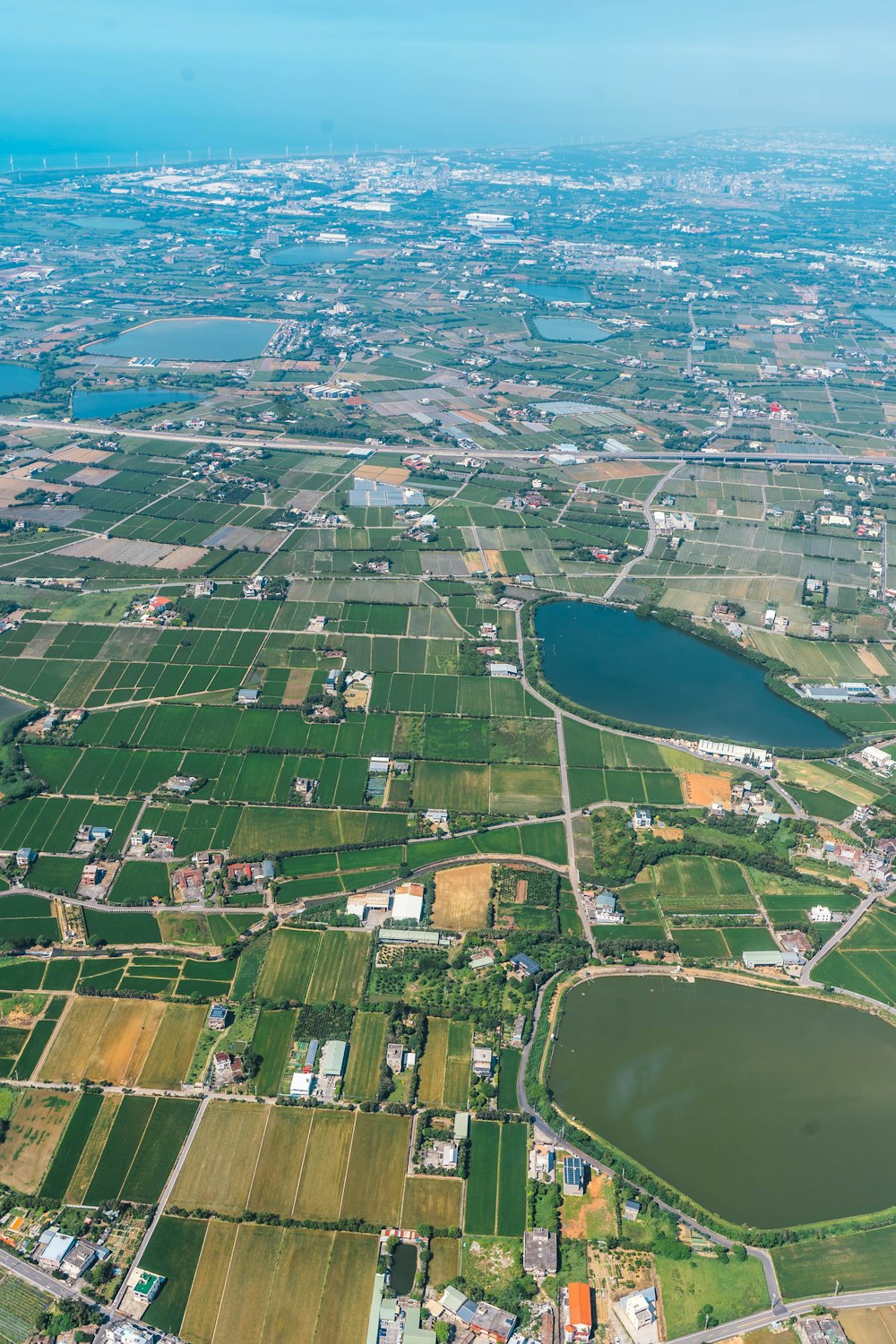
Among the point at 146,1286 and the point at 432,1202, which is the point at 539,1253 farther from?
the point at 146,1286

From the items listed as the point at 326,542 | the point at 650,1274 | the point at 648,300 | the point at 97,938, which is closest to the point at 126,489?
the point at 326,542

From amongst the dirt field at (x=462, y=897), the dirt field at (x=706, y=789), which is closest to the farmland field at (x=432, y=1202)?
the dirt field at (x=462, y=897)

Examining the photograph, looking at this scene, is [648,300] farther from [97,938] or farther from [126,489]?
[97,938]

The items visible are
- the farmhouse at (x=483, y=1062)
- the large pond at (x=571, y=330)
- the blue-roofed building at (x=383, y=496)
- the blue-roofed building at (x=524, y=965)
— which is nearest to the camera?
the farmhouse at (x=483, y=1062)

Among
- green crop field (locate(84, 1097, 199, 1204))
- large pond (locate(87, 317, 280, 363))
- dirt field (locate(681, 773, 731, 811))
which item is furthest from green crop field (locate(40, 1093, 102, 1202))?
large pond (locate(87, 317, 280, 363))

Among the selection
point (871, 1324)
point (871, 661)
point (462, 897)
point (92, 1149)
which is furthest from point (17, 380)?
point (871, 1324)

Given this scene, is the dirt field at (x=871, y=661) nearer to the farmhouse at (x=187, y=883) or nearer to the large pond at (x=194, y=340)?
the farmhouse at (x=187, y=883)

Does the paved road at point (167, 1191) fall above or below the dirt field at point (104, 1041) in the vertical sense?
below
